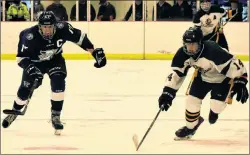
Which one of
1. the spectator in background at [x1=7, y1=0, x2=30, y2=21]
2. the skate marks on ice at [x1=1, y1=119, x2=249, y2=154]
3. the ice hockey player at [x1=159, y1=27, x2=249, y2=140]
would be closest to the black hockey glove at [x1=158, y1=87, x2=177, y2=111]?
the ice hockey player at [x1=159, y1=27, x2=249, y2=140]

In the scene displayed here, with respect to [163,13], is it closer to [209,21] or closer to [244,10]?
[244,10]

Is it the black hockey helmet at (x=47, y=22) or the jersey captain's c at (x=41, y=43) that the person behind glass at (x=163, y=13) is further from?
the black hockey helmet at (x=47, y=22)

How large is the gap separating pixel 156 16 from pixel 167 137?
25.8ft

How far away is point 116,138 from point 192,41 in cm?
106

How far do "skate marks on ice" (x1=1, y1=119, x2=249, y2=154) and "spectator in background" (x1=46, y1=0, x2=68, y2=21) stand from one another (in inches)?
275

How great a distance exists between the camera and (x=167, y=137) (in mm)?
6074

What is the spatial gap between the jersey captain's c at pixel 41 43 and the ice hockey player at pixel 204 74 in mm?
987

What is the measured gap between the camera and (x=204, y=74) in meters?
5.69

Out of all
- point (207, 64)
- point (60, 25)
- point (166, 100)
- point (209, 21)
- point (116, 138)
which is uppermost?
point (60, 25)

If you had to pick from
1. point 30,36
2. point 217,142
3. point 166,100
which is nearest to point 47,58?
point 30,36

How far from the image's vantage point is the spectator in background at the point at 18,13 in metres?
13.7

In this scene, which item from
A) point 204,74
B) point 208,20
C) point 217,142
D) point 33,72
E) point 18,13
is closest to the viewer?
point 204,74

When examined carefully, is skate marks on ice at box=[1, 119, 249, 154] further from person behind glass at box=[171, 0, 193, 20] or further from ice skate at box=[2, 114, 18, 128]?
person behind glass at box=[171, 0, 193, 20]

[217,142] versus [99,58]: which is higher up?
[99,58]
